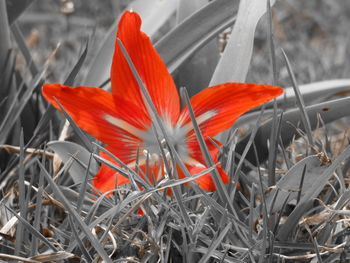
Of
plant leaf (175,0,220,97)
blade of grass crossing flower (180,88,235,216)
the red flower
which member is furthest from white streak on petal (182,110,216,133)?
plant leaf (175,0,220,97)

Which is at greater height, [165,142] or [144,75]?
[144,75]

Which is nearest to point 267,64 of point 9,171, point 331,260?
point 9,171

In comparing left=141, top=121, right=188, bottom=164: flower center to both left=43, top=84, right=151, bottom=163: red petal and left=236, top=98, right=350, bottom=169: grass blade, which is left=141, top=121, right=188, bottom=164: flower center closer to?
left=43, top=84, right=151, bottom=163: red petal

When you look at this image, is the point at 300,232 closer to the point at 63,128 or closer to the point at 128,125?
the point at 128,125

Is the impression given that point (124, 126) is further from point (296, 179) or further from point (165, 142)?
point (296, 179)

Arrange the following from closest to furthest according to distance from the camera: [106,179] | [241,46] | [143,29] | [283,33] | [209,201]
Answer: [209,201]
[106,179]
[241,46]
[143,29]
[283,33]

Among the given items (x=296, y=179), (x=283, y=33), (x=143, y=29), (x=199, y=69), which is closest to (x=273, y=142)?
(x=296, y=179)

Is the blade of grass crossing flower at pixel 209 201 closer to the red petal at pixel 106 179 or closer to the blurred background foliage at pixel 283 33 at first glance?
the red petal at pixel 106 179

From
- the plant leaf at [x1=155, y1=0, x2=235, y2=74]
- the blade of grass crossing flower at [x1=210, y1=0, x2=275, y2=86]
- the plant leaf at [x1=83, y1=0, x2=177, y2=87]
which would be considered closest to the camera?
the blade of grass crossing flower at [x1=210, y1=0, x2=275, y2=86]
